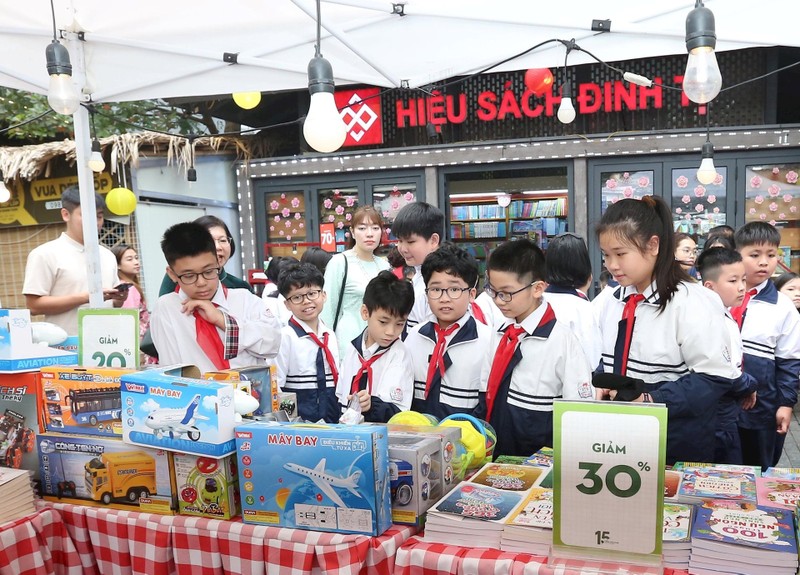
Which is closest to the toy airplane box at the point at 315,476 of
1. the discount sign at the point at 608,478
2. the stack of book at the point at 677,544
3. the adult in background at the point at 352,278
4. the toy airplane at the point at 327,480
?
the toy airplane at the point at 327,480

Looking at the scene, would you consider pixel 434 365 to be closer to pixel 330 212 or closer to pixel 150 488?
pixel 150 488

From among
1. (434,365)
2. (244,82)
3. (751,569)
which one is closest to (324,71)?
(434,365)

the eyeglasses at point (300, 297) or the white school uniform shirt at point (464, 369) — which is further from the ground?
the eyeglasses at point (300, 297)

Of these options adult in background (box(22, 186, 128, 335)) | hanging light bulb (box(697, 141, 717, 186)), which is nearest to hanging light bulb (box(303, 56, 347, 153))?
adult in background (box(22, 186, 128, 335))

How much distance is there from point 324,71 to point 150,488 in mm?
1289

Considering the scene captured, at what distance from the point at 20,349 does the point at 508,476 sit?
1514mm

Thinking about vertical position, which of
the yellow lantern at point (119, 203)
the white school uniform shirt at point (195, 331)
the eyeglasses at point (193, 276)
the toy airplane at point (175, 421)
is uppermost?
the yellow lantern at point (119, 203)

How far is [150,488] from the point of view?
1.59 meters

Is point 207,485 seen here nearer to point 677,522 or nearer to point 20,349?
point 20,349

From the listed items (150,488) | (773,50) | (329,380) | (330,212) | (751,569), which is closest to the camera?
(751,569)

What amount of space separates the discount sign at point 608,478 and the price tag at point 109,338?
139 centimetres

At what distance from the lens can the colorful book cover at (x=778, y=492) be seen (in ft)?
4.39

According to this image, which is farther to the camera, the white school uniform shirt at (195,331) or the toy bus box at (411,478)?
the white school uniform shirt at (195,331)

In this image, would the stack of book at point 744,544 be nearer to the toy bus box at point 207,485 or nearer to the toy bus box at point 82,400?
the toy bus box at point 207,485
